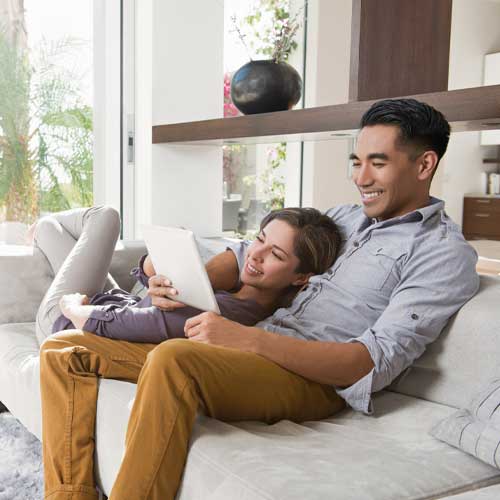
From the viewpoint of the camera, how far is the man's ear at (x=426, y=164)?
1.89 metres

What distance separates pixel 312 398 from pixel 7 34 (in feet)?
8.58

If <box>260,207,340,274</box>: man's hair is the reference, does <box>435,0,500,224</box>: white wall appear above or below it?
above

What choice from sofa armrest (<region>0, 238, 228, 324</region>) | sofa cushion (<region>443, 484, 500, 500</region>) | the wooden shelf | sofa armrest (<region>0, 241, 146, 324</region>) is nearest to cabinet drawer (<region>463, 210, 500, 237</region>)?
the wooden shelf

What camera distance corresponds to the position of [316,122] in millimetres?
2576

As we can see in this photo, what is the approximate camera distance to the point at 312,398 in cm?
175

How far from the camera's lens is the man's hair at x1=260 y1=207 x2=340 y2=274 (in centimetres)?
200

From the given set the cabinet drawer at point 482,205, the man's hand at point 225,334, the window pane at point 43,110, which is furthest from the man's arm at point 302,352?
the cabinet drawer at point 482,205

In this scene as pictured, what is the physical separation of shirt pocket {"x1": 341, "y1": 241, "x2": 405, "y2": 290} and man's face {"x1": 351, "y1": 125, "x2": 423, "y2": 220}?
0.35 feet

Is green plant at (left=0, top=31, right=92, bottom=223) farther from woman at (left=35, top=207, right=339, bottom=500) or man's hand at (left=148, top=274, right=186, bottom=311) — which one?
man's hand at (left=148, top=274, right=186, bottom=311)

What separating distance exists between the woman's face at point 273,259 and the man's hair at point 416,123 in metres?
0.38

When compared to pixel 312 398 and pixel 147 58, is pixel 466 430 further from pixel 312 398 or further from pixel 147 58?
pixel 147 58

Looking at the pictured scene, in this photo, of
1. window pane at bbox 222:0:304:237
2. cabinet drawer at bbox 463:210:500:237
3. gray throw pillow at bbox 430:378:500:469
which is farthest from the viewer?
cabinet drawer at bbox 463:210:500:237

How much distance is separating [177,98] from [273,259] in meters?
1.94

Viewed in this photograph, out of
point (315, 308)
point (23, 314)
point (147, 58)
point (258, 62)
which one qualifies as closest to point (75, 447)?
point (315, 308)
